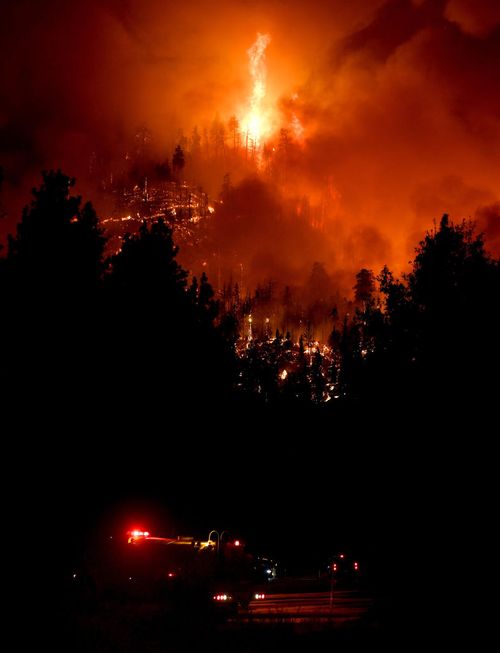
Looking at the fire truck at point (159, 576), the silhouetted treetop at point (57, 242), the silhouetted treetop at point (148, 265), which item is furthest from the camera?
the silhouetted treetop at point (148, 265)

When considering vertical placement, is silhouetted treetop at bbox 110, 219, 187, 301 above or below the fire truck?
above

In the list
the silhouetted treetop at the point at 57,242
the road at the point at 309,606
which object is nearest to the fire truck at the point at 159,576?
the road at the point at 309,606

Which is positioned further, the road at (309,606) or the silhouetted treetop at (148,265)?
the silhouetted treetop at (148,265)

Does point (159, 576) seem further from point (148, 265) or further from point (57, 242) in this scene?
point (148, 265)

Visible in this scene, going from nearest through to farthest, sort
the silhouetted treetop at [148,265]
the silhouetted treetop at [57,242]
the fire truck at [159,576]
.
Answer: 1. the fire truck at [159,576]
2. the silhouetted treetop at [57,242]
3. the silhouetted treetop at [148,265]

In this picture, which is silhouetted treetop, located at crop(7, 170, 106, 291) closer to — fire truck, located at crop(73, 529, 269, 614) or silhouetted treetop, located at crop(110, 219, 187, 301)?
silhouetted treetop, located at crop(110, 219, 187, 301)

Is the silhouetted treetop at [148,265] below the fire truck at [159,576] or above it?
above

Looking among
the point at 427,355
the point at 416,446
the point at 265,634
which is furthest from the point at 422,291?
the point at 265,634

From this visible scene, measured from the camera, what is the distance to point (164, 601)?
17047 mm

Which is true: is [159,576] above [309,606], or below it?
above

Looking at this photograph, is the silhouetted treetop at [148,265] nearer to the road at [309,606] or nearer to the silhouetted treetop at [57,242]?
the silhouetted treetop at [57,242]

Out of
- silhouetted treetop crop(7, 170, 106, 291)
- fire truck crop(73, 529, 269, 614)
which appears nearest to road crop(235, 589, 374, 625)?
fire truck crop(73, 529, 269, 614)

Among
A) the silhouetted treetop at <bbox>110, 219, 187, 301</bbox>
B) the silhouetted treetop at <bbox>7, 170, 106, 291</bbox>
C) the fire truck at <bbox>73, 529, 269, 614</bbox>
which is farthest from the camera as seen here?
the silhouetted treetop at <bbox>110, 219, 187, 301</bbox>

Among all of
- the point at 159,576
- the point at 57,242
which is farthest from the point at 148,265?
the point at 159,576
